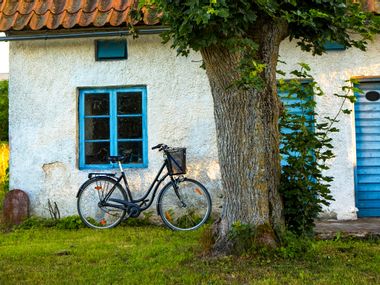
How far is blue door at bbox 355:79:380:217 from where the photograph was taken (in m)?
8.00

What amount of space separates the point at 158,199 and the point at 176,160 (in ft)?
1.98

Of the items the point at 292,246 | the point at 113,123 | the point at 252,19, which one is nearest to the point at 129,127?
the point at 113,123

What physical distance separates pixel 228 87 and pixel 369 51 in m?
3.86

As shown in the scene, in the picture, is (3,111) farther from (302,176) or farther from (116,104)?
(302,176)

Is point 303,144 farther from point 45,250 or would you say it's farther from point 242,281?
point 45,250

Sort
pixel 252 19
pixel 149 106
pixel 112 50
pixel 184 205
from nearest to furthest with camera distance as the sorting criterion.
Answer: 1. pixel 252 19
2. pixel 184 205
3. pixel 149 106
4. pixel 112 50

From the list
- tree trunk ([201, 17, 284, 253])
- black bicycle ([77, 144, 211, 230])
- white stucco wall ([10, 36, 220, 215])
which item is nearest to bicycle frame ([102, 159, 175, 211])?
black bicycle ([77, 144, 211, 230])

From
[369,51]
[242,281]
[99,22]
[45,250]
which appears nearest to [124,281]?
[242,281]

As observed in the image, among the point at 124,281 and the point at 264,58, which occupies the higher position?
the point at 264,58

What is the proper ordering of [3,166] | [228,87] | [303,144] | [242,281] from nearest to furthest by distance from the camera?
1. [242,281]
2. [228,87]
3. [303,144]
4. [3,166]

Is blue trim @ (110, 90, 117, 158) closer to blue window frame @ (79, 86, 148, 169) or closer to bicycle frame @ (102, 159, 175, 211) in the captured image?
blue window frame @ (79, 86, 148, 169)

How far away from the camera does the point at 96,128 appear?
330 inches

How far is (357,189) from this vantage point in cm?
797

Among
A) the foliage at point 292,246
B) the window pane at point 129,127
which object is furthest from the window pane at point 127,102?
the foliage at point 292,246
